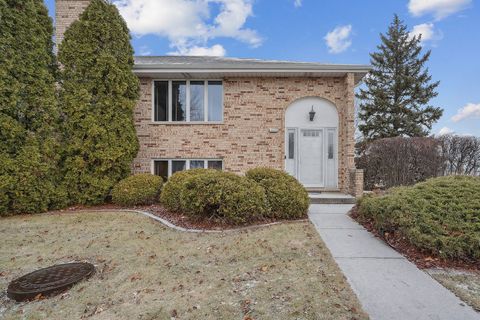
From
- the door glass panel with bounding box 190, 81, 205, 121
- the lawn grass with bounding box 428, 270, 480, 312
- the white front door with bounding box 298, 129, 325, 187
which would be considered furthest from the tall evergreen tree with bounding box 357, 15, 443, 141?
the lawn grass with bounding box 428, 270, 480, 312

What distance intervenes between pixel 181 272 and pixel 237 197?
6.83ft

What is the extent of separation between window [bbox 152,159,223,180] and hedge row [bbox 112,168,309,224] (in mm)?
2687

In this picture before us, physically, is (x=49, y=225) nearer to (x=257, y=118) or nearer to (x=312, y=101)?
(x=257, y=118)

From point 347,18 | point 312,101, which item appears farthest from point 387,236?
point 347,18

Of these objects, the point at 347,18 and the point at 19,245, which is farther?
the point at 347,18

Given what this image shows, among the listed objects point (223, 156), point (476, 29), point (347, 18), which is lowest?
point (223, 156)

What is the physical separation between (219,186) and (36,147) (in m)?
4.88

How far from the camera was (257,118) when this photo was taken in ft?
31.0

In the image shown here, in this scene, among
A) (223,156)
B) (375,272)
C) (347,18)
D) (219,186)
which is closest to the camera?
(375,272)

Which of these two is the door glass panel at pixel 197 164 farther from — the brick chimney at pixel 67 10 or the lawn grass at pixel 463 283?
the lawn grass at pixel 463 283

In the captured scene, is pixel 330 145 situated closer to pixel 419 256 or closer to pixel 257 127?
pixel 257 127

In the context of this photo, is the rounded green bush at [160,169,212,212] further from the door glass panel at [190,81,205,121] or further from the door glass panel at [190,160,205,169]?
the door glass panel at [190,81,205,121]

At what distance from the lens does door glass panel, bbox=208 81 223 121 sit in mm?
9570

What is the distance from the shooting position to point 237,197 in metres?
5.38
